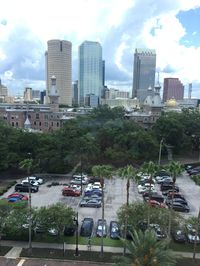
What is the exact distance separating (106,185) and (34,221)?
2488 cm

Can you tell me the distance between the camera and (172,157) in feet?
253

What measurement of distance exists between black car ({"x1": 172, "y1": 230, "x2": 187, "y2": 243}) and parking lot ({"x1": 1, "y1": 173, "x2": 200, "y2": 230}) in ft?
27.2

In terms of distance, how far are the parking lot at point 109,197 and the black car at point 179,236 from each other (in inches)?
326

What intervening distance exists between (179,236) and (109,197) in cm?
1692

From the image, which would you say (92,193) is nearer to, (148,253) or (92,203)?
(92,203)

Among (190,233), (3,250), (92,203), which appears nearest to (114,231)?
(190,233)

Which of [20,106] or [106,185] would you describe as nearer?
[106,185]

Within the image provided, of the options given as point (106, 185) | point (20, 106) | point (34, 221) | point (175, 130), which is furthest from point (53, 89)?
point (34, 221)

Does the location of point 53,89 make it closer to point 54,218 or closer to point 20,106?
point 20,106

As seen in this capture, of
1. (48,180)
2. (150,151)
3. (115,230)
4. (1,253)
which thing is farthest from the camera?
(150,151)

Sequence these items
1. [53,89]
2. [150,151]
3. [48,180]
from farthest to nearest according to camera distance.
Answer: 1. [53,89]
2. [150,151]
3. [48,180]

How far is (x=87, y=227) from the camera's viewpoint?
116 feet

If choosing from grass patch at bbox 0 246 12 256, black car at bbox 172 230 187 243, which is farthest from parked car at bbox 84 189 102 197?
grass patch at bbox 0 246 12 256

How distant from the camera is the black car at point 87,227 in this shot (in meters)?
34.5
